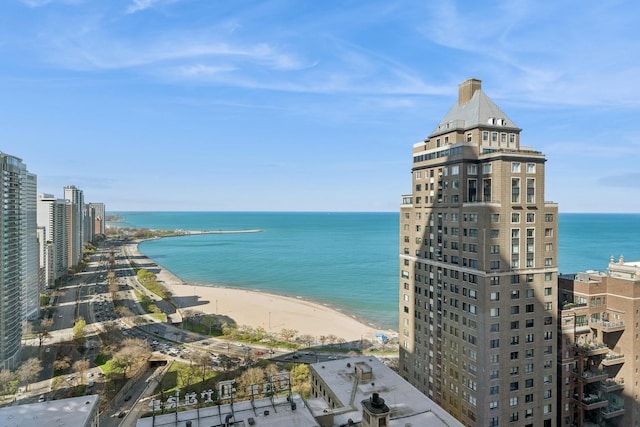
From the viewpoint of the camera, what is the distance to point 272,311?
129m

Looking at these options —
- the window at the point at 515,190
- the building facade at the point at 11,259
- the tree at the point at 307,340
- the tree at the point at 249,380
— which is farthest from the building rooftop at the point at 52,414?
the tree at the point at 307,340

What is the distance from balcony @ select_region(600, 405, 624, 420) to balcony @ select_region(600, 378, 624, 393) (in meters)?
2.77

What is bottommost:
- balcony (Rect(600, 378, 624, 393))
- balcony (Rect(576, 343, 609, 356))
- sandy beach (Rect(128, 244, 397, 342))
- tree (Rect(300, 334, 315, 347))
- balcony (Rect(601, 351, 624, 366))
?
sandy beach (Rect(128, 244, 397, 342))

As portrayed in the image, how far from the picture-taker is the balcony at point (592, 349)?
2096 inches

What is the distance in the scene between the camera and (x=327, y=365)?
56.3m

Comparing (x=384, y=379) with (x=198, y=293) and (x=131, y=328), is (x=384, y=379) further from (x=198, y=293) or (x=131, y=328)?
(x=198, y=293)

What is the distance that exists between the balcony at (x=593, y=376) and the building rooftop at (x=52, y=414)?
61802 mm

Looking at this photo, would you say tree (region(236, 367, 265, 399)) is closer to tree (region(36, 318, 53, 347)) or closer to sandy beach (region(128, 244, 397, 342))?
sandy beach (region(128, 244, 397, 342))

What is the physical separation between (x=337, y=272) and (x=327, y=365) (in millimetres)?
142428

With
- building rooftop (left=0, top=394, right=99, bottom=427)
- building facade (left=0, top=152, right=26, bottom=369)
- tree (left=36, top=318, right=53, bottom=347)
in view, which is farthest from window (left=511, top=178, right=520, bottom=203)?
tree (left=36, top=318, right=53, bottom=347)

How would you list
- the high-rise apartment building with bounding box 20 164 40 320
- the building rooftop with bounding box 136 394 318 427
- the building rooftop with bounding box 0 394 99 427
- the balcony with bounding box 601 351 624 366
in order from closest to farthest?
the building rooftop with bounding box 136 394 318 427, the building rooftop with bounding box 0 394 99 427, the balcony with bounding box 601 351 624 366, the high-rise apartment building with bounding box 20 164 40 320

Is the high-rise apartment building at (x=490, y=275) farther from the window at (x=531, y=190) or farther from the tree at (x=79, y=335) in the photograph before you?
the tree at (x=79, y=335)

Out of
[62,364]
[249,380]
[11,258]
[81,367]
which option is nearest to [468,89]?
[249,380]

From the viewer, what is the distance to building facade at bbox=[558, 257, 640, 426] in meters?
52.8
